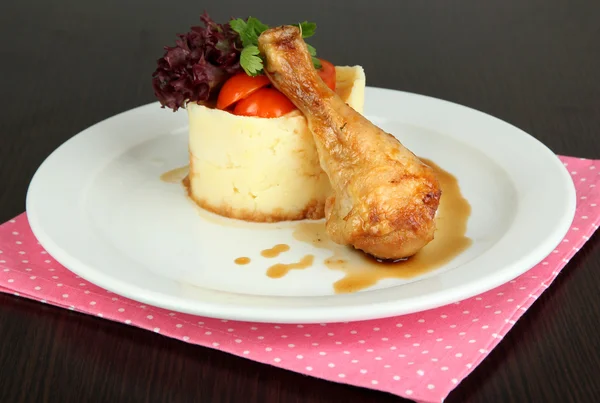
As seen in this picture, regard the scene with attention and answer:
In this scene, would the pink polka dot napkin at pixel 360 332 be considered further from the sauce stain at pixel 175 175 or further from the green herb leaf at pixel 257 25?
the green herb leaf at pixel 257 25

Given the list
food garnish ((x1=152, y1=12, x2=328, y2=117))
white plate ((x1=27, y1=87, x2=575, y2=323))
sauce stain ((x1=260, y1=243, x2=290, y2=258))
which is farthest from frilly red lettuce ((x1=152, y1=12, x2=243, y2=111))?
sauce stain ((x1=260, y1=243, x2=290, y2=258))

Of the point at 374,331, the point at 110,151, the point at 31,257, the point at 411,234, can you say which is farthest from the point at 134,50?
the point at 374,331

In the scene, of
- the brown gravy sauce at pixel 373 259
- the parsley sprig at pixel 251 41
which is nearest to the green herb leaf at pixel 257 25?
the parsley sprig at pixel 251 41

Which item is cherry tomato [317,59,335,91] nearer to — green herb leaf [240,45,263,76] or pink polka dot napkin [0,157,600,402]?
green herb leaf [240,45,263,76]

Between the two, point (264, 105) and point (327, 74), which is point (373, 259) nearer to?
point (264, 105)

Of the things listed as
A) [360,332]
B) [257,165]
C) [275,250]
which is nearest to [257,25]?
[257,165]

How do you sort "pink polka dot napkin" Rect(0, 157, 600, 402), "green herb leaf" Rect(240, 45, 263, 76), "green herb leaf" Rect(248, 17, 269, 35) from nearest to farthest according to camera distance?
1. "pink polka dot napkin" Rect(0, 157, 600, 402)
2. "green herb leaf" Rect(240, 45, 263, 76)
3. "green herb leaf" Rect(248, 17, 269, 35)

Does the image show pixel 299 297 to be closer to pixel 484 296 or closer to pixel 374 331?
pixel 374 331
